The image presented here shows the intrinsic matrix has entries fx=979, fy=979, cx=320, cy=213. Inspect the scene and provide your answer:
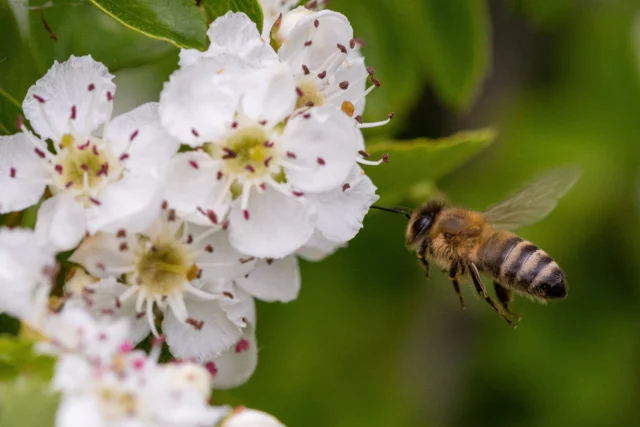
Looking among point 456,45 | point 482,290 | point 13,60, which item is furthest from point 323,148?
point 456,45

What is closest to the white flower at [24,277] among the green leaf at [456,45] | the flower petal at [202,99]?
the flower petal at [202,99]

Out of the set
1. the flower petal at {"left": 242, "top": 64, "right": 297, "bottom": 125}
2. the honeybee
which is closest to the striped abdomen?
the honeybee

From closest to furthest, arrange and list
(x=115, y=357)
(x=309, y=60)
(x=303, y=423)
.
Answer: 1. (x=115, y=357)
2. (x=309, y=60)
3. (x=303, y=423)

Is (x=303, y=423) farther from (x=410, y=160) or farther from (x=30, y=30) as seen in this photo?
(x=30, y=30)

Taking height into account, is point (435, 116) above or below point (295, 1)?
below

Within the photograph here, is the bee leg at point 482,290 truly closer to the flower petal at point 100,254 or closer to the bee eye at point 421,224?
the bee eye at point 421,224

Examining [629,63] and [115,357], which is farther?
[629,63]

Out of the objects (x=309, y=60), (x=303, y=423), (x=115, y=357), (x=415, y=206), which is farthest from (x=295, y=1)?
(x=303, y=423)
